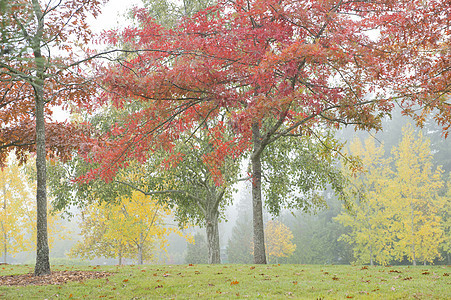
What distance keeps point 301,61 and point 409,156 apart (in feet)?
55.4

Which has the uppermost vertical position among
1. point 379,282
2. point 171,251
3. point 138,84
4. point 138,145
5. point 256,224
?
point 138,84

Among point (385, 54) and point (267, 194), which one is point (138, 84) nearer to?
point (385, 54)

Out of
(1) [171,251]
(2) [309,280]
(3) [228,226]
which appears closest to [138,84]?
(2) [309,280]

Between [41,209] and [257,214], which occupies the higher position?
[41,209]

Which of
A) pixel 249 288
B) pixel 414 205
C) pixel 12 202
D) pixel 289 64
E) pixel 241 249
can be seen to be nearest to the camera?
pixel 249 288

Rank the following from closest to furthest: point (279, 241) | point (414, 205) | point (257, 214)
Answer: point (257, 214), point (414, 205), point (279, 241)

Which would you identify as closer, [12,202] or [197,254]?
[12,202]

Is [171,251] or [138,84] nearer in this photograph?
[138,84]

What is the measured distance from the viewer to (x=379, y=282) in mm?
5637

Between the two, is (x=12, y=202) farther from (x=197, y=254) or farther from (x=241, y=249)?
(x=241, y=249)

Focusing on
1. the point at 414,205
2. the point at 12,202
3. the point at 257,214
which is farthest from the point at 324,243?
the point at 12,202

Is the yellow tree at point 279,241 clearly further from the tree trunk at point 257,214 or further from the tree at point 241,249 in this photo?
the tree trunk at point 257,214

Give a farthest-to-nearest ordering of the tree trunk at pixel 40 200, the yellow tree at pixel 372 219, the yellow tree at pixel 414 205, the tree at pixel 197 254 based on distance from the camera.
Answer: the tree at pixel 197 254 < the yellow tree at pixel 372 219 < the yellow tree at pixel 414 205 < the tree trunk at pixel 40 200

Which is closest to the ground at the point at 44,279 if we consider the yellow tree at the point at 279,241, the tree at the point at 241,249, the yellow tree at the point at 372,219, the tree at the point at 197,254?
the yellow tree at the point at 372,219
